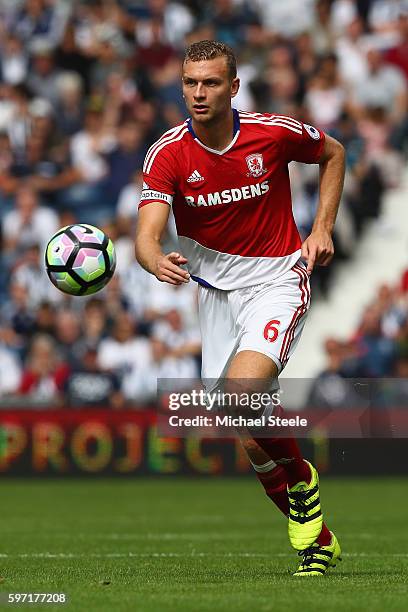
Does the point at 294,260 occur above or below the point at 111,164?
below

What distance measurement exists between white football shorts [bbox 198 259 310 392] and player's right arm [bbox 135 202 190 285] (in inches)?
29.1

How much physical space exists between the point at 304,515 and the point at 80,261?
207 centimetres

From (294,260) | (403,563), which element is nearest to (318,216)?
(294,260)

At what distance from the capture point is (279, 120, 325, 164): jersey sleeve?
820cm

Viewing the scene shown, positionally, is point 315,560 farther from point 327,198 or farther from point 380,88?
point 380,88

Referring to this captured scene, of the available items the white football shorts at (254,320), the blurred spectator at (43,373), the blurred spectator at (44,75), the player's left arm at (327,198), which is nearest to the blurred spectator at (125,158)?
the blurred spectator at (44,75)

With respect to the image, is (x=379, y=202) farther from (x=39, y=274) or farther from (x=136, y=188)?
(x=39, y=274)

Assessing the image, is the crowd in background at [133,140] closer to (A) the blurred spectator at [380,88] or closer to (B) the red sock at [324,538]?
(A) the blurred spectator at [380,88]

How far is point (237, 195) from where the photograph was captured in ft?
26.5

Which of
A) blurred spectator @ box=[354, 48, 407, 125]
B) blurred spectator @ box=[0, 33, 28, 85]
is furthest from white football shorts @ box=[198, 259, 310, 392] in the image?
blurred spectator @ box=[0, 33, 28, 85]

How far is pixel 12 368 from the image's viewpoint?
18547 millimetres

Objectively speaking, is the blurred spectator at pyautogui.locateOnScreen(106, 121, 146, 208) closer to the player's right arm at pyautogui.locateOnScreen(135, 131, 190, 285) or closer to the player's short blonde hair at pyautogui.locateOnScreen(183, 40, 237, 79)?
the player's right arm at pyautogui.locateOnScreen(135, 131, 190, 285)

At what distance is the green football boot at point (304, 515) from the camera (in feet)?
26.0

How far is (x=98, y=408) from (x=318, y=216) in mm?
9657
